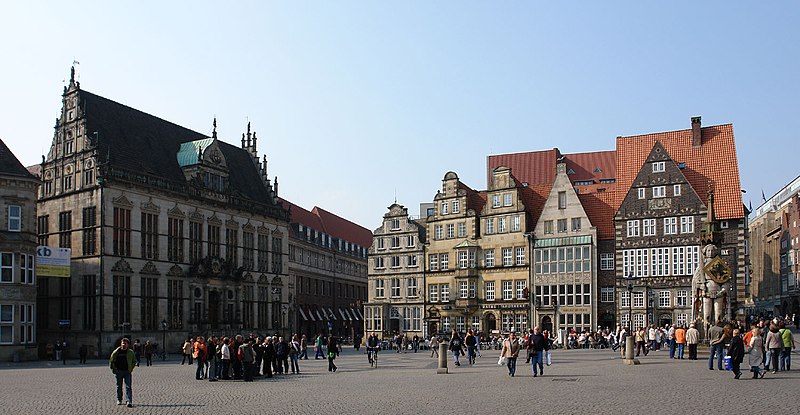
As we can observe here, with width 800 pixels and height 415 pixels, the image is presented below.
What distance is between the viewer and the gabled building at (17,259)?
49.2 meters

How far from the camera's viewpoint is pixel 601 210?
72.0 m

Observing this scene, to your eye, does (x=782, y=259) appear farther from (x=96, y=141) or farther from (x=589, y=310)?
(x=96, y=141)

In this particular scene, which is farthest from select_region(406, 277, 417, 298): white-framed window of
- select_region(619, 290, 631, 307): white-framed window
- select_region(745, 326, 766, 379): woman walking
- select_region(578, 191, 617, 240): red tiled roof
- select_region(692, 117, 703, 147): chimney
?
select_region(745, 326, 766, 379): woman walking

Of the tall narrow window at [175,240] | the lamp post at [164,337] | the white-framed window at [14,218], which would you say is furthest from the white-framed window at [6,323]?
the tall narrow window at [175,240]

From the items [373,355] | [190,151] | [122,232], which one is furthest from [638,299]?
[122,232]

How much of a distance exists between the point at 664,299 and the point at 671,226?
535cm

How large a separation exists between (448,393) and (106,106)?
1858 inches

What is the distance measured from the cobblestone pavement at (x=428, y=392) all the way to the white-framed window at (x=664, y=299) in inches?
1304

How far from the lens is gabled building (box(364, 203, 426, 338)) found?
78.5 m

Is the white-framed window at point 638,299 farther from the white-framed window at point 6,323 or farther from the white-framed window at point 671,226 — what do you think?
the white-framed window at point 6,323

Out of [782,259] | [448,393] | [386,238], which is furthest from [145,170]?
[782,259]

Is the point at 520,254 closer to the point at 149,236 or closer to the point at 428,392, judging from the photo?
the point at 149,236

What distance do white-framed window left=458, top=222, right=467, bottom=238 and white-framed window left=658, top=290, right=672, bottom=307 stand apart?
16755 mm

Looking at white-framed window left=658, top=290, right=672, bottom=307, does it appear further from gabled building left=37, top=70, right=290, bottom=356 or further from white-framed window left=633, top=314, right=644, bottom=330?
gabled building left=37, top=70, right=290, bottom=356
